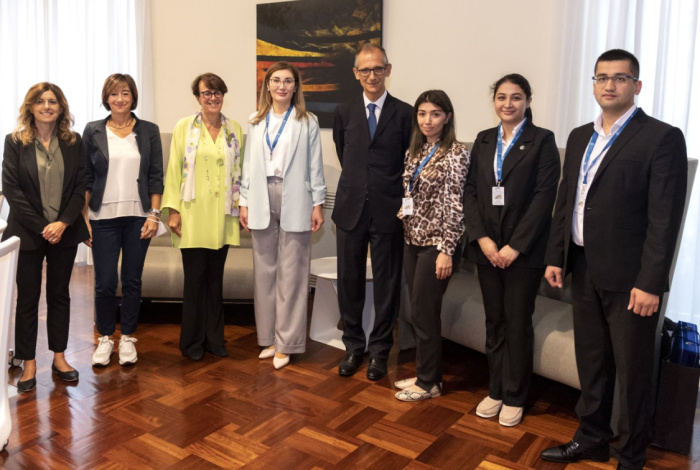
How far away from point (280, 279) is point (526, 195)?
135cm

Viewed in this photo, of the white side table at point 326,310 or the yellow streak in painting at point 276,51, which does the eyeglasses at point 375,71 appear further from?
the yellow streak in painting at point 276,51

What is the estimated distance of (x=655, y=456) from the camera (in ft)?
8.62

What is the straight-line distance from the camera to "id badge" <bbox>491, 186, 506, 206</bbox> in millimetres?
2691

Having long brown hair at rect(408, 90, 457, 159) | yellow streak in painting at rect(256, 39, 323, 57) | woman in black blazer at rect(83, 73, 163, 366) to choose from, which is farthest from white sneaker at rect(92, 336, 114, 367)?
yellow streak in painting at rect(256, 39, 323, 57)

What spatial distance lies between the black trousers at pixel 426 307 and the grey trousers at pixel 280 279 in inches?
23.8

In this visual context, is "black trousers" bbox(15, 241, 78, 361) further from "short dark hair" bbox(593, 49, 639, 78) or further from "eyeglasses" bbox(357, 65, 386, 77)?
"short dark hair" bbox(593, 49, 639, 78)

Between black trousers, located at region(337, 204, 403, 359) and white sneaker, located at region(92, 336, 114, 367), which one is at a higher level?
black trousers, located at region(337, 204, 403, 359)

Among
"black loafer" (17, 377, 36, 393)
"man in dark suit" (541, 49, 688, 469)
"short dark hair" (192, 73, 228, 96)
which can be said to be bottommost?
"black loafer" (17, 377, 36, 393)

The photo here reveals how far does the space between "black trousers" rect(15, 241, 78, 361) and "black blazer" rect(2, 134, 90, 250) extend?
2.5 inches

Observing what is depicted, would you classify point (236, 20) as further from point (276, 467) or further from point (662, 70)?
point (276, 467)

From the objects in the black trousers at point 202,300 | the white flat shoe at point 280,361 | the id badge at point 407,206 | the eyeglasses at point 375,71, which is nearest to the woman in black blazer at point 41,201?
the black trousers at point 202,300

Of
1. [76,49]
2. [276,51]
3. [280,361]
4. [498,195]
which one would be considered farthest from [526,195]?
[76,49]

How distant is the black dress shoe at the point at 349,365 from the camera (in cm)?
336

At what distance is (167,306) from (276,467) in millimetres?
2358
